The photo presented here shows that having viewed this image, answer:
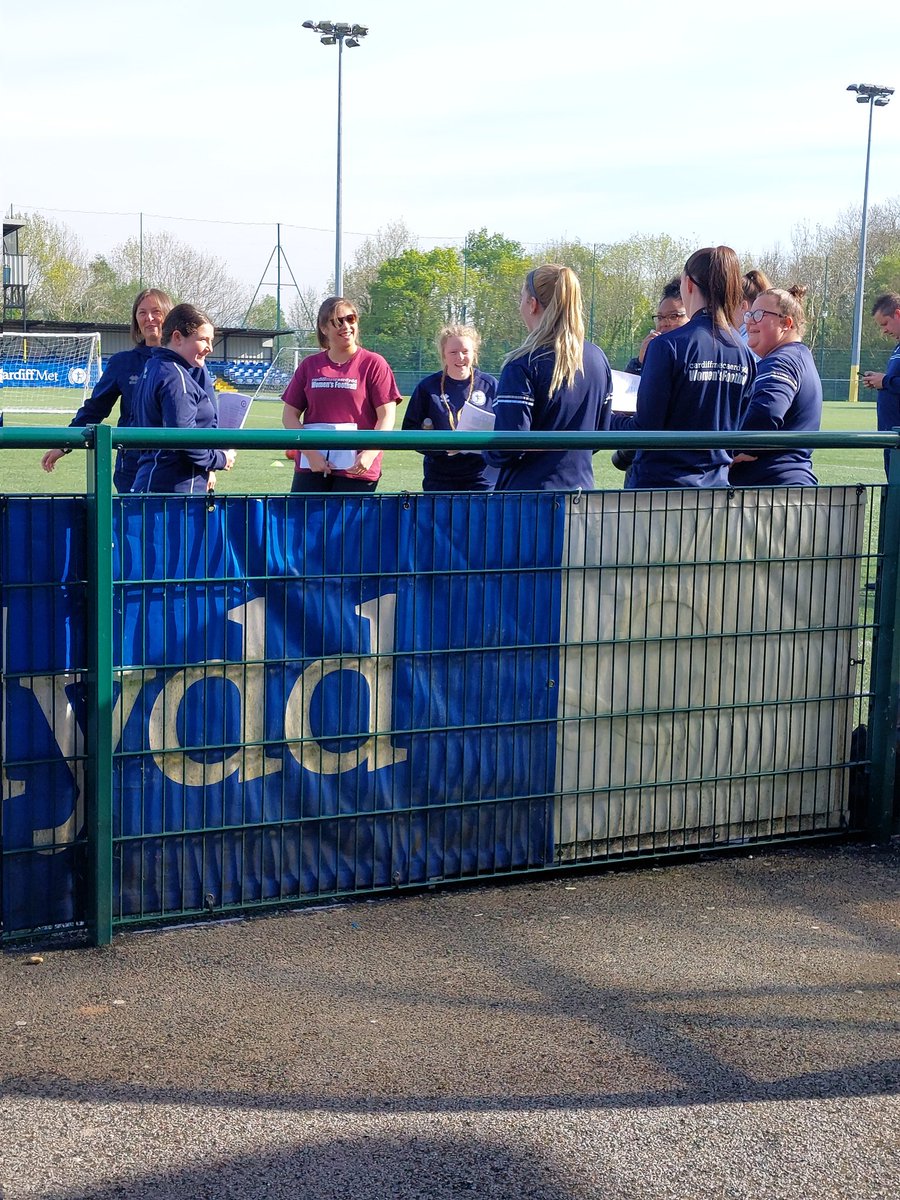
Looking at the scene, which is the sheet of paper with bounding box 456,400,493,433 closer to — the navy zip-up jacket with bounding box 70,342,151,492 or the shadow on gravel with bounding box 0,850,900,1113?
the shadow on gravel with bounding box 0,850,900,1113

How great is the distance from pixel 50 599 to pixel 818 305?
211 feet

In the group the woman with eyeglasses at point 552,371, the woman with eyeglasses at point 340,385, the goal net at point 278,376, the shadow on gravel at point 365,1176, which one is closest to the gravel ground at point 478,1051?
the shadow on gravel at point 365,1176

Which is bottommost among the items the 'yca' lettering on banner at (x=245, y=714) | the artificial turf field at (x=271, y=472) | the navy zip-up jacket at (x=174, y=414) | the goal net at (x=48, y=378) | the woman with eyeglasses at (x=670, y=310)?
the 'yca' lettering on banner at (x=245, y=714)

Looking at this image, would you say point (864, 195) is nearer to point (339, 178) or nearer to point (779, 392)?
point (339, 178)

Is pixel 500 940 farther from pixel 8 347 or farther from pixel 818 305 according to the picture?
pixel 818 305

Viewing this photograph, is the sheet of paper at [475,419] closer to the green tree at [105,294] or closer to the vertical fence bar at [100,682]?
the vertical fence bar at [100,682]

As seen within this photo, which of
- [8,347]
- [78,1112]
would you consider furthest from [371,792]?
[8,347]

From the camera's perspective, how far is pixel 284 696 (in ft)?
13.0

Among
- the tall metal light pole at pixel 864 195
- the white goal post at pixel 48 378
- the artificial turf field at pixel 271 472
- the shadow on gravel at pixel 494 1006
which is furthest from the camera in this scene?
the tall metal light pole at pixel 864 195

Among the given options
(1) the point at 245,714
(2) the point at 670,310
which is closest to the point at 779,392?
(2) the point at 670,310

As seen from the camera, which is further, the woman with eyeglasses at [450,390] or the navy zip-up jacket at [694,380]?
the woman with eyeglasses at [450,390]

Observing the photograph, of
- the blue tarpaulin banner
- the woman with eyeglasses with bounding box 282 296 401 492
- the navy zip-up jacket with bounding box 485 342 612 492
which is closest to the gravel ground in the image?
the blue tarpaulin banner

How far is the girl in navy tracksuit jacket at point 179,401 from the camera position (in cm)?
557

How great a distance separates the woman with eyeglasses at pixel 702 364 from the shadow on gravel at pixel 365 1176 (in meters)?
2.65
